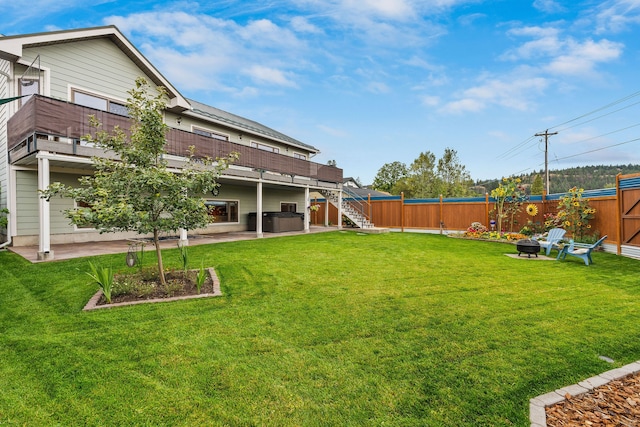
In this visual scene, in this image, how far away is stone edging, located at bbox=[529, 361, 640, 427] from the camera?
2.15m

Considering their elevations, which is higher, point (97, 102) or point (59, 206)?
point (97, 102)

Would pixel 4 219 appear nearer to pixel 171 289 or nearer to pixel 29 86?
pixel 29 86

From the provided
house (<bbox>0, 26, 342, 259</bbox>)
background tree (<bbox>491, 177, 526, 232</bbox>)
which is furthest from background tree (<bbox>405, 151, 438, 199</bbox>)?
house (<bbox>0, 26, 342, 259</bbox>)

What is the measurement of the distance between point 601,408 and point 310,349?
8.05 ft

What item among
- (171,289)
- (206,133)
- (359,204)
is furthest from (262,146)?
(171,289)

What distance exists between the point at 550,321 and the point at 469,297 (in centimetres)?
115

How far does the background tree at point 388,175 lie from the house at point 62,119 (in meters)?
33.7

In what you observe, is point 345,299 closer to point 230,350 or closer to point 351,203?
point 230,350

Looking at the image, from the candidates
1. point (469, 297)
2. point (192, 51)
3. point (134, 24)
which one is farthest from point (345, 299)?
point (134, 24)

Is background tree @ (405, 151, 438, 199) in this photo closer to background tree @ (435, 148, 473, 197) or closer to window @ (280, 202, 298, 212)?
background tree @ (435, 148, 473, 197)

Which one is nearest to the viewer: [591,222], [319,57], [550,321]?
[550,321]

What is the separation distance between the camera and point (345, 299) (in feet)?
15.8

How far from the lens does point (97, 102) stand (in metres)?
10.1

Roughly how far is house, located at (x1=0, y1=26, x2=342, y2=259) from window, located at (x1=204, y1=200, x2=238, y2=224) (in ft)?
9.53
